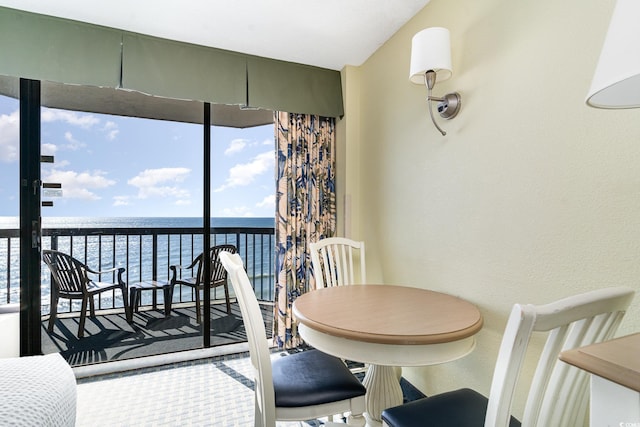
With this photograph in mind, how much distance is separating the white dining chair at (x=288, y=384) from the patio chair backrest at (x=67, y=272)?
192 centimetres

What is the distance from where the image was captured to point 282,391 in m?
1.34

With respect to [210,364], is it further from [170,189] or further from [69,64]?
[69,64]

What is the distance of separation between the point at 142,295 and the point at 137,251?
0.45 metres

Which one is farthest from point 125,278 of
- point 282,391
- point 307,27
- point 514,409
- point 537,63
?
point 537,63

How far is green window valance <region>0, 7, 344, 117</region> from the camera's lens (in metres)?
2.04

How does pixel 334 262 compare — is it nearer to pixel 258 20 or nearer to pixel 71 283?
pixel 258 20

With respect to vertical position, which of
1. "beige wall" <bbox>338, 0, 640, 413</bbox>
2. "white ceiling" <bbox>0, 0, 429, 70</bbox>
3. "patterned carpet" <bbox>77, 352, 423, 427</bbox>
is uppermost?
"white ceiling" <bbox>0, 0, 429, 70</bbox>

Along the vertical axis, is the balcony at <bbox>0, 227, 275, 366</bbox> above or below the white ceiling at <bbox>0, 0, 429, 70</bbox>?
below

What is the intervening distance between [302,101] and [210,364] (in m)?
2.28

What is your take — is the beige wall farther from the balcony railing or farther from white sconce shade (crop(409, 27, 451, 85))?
the balcony railing

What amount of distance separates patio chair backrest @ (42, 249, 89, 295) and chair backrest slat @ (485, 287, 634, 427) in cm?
296

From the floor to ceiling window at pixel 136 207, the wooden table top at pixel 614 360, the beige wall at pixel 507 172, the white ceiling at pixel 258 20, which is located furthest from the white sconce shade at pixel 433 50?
the floor to ceiling window at pixel 136 207

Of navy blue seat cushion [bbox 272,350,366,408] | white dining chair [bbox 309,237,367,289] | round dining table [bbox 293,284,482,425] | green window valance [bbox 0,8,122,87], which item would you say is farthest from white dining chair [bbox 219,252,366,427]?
green window valance [bbox 0,8,122,87]

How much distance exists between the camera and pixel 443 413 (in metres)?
1.16
